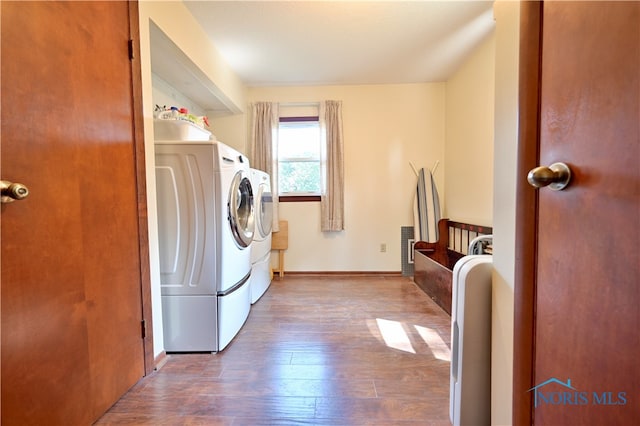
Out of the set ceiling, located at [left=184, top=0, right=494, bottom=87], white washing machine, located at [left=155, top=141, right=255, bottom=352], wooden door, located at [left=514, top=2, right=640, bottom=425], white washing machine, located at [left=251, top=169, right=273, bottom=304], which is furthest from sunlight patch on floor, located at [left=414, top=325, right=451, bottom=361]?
ceiling, located at [left=184, top=0, right=494, bottom=87]

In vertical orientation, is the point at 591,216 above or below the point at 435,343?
above

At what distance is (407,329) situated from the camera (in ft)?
6.36

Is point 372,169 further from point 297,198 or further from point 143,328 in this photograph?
point 143,328

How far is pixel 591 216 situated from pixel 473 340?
58 cm

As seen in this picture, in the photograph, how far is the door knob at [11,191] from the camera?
79 centimetres

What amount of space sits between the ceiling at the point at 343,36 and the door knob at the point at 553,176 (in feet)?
6.41

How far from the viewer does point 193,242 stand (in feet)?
5.46

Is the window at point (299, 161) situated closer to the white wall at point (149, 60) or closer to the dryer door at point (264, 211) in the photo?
the dryer door at point (264, 211)

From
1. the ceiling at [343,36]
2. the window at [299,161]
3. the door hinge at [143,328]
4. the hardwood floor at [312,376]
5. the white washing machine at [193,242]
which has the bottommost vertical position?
the hardwood floor at [312,376]

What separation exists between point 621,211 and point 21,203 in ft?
4.91

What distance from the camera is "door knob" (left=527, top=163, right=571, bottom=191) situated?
0.51m

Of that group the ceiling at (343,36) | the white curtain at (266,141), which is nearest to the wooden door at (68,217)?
the ceiling at (343,36)

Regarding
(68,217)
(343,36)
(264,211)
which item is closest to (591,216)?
(68,217)

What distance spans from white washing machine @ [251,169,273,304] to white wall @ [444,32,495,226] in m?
2.09
